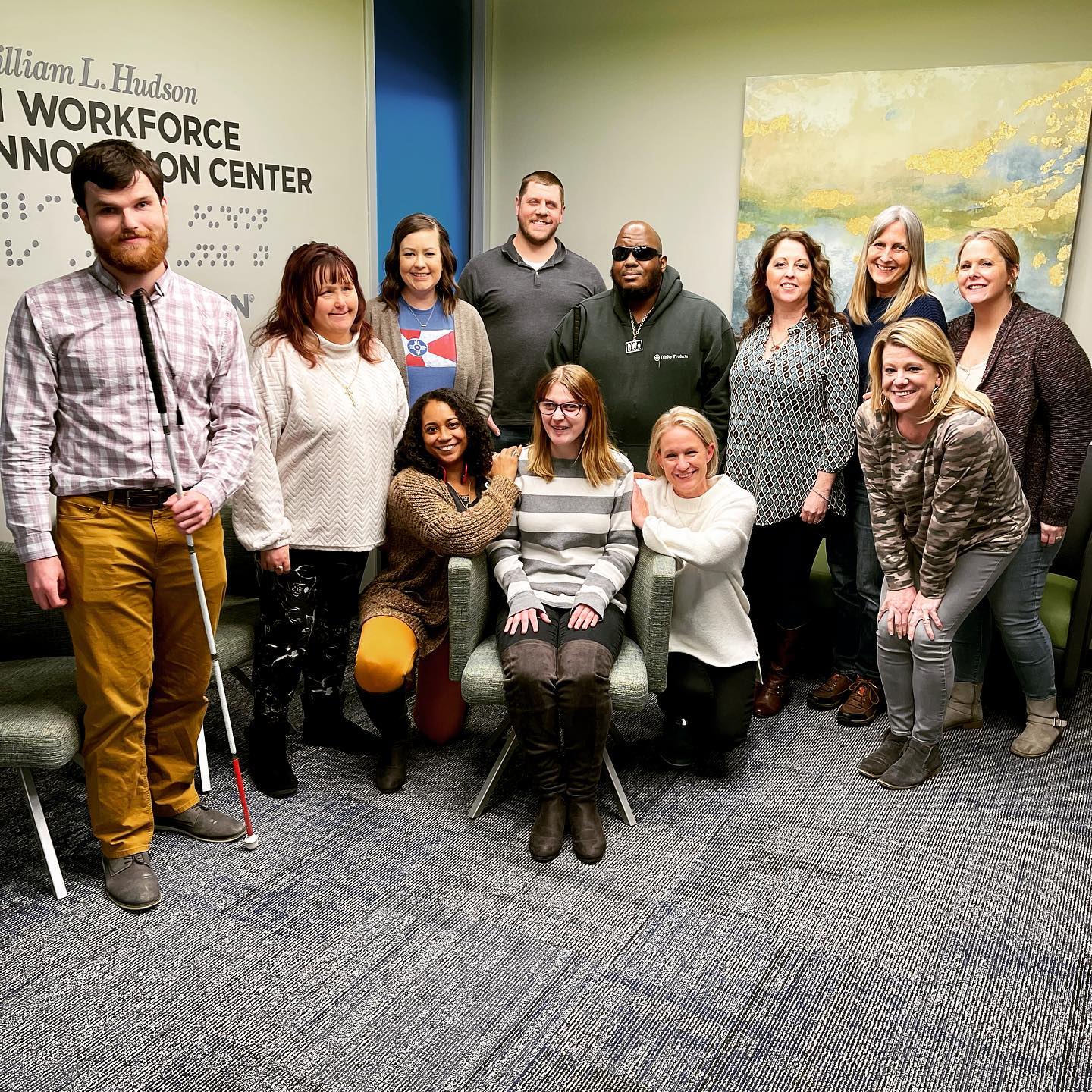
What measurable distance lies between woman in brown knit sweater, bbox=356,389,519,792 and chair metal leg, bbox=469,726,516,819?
0.92 feet

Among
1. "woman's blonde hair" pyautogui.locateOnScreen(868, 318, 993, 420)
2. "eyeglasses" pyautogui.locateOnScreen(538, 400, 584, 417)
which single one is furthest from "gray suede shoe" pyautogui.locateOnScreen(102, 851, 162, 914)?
"woman's blonde hair" pyautogui.locateOnScreen(868, 318, 993, 420)

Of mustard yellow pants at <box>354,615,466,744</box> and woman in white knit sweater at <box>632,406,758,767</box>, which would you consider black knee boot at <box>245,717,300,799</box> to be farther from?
woman in white knit sweater at <box>632,406,758,767</box>

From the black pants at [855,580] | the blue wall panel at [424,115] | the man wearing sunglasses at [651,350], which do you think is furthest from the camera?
the blue wall panel at [424,115]

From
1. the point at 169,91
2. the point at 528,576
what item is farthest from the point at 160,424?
the point at 169,91

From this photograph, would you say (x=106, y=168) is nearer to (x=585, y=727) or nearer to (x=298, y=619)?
(x=298, y=619)

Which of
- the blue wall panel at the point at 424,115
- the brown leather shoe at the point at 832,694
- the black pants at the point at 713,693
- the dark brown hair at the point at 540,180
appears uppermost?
the blue wall panel at the point at 424,115

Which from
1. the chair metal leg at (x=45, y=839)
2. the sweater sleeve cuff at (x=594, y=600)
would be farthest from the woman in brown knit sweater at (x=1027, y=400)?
the chair metal leg at (x=45, y=839)

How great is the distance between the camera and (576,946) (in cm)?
226

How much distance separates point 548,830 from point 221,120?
274cm

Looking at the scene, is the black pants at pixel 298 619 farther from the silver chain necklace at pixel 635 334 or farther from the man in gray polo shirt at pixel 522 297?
the silver chain necklace at pixel 635 334

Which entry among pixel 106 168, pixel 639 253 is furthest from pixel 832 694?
pixel 106 168

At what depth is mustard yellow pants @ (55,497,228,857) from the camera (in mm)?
2264

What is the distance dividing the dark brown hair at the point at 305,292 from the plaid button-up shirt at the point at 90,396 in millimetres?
402

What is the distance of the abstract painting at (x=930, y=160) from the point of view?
13.4 ft
